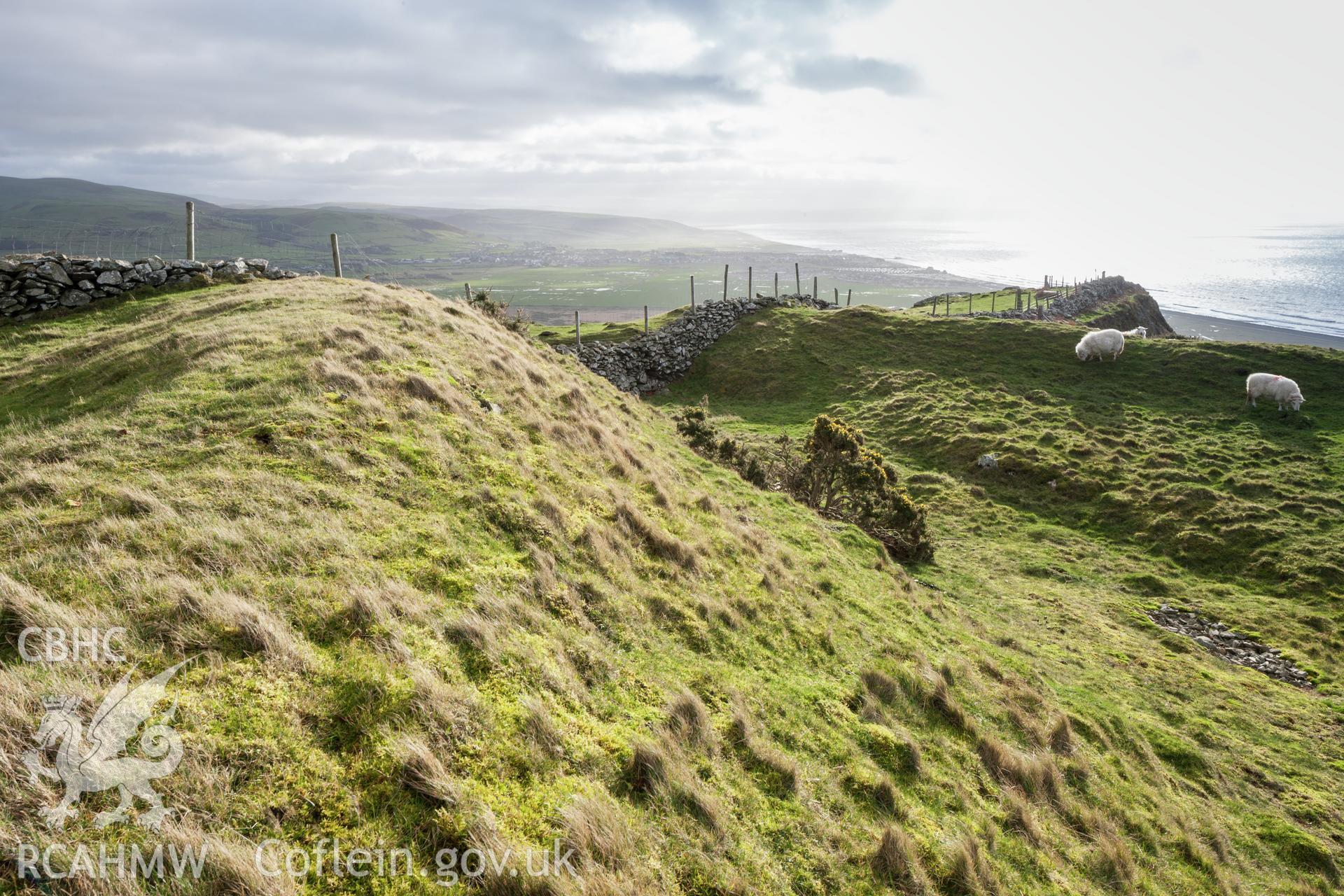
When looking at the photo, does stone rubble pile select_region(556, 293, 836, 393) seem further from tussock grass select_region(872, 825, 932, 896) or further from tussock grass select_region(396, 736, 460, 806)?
tussock grass select_region(396, 736, 460, 806)

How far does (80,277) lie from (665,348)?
31.5 m

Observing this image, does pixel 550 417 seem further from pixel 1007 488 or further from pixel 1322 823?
pixel 1007 488

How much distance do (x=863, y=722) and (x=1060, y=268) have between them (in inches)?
7848

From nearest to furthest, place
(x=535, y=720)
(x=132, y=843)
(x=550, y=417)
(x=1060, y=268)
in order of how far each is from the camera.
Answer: (x=132, y=843) < (x=535, y=720) < (x=550, y=417) < (x=1060, y=268)

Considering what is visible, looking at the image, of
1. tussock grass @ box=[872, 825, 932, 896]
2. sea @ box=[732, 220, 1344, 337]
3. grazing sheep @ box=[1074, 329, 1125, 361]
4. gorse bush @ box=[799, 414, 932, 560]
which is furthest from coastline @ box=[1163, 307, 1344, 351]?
tussock grass @ box=[872, 825, 932, 896]

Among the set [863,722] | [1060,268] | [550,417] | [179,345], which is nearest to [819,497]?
[550,417]

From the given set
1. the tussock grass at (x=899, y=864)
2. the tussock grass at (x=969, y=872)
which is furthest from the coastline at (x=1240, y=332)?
the tussock grass at (x=899, y=864)

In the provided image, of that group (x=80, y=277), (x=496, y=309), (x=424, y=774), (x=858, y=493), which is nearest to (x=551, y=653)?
(x=424, y=774)

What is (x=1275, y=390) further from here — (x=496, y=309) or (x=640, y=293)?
(x=640, y=293)

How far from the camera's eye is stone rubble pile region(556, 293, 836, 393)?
38969mm

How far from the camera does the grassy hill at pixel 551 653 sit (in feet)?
14.7

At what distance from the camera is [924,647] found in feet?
38.5

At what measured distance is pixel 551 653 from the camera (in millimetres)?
6566

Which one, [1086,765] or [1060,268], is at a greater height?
[1060,268]
